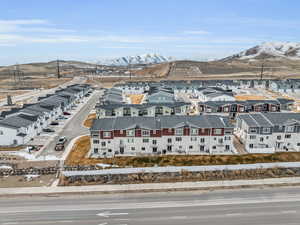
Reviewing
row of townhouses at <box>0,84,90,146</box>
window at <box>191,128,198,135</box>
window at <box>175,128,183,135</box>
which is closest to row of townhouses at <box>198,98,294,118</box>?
window at <box>191,128,198,135</box>

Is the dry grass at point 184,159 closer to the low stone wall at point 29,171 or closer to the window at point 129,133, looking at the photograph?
the low stone wall at point 29,171

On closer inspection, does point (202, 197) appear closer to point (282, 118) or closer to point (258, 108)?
point (282, 118)

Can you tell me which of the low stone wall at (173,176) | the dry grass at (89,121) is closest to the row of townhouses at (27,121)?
the dry grass at (89,121)

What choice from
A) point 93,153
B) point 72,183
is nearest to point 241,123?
point 93,153

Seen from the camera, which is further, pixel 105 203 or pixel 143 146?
pixel 143 146

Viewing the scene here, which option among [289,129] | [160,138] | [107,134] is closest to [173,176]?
[160,138]

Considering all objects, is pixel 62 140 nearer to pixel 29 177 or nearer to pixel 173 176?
pixel 29 177
